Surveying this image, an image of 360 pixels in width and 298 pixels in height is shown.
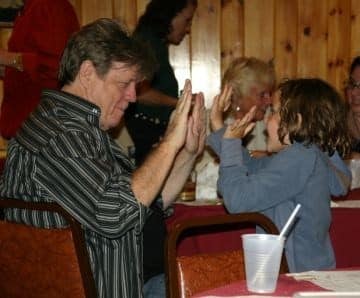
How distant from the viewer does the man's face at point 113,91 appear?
5.89 feet

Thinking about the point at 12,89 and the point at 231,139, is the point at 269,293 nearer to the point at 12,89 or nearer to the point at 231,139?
the point at 231,139

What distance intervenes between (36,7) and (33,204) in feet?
4.35

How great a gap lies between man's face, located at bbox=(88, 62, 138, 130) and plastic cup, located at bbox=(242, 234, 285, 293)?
0.77 meters

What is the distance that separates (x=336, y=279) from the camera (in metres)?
1.25

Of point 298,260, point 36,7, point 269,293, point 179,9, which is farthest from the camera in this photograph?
point 179,9

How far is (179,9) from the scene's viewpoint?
3.34 metres

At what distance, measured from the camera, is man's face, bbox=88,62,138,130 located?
1794mm

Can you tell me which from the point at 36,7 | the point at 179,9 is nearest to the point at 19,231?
the point at 36,7

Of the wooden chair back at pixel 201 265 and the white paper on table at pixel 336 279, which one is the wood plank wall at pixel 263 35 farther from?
the white paper on table at pixel 336 279

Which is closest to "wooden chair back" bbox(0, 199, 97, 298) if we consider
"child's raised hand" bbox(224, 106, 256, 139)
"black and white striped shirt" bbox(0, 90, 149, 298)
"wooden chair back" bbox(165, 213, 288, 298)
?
"black and white striped shirt" bbox(0, 90, 149, 298)

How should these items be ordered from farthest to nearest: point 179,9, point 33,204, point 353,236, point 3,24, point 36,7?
point 3,24 → point 179,9 → point 36,7 → point 353,236 → point 33,204

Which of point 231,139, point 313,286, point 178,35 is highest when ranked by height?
point 178,35

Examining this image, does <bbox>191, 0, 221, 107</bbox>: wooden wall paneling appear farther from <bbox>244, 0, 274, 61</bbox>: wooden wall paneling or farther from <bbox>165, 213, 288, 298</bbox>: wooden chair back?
<bbox>165, 213, 288, 298</bbox>: wooden chair back

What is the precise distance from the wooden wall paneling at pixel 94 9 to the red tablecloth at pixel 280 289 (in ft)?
9.57
